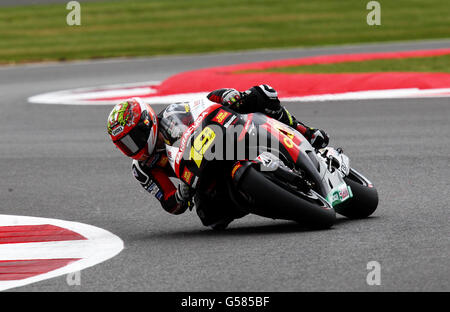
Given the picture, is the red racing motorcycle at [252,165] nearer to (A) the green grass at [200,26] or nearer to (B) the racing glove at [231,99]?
(B) the racing glove at [231,99]

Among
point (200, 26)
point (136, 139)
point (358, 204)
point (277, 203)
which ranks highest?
point (200, 26)

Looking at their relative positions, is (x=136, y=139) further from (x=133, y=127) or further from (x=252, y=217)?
(x=252, y=217)

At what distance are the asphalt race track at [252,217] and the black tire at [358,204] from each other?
3.2 inches

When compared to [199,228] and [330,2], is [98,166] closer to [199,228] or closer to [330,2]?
[199,228]

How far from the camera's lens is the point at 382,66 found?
1691cm

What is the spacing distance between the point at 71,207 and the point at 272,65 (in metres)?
10.4

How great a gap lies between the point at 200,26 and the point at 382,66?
13272mm

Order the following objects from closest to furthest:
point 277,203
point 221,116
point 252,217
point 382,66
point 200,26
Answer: point 277,203
point 221,116
point 252,217
point 382,66
point 200,26

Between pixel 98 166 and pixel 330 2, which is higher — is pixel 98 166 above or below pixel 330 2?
below

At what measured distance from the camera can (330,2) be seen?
32.1 meters

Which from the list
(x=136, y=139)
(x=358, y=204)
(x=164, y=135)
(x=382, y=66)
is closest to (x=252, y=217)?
(x=358, y=204)

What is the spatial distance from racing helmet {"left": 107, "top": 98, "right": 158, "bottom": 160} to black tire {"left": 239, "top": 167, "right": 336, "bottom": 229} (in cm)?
82
